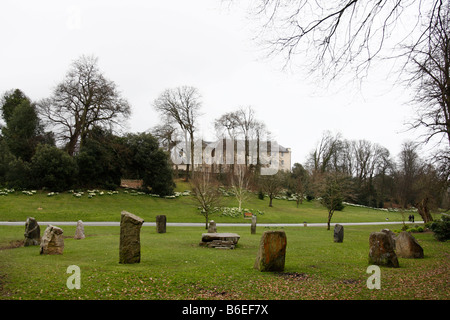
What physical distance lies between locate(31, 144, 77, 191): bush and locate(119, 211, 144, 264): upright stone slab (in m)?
27.8

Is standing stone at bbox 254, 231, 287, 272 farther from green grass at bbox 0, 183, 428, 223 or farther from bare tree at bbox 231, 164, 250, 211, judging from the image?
bare tree at bbox 231, 164, 250, 211

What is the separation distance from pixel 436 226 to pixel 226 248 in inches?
523

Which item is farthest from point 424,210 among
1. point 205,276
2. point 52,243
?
point 52,243

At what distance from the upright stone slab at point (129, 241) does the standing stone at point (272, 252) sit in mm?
3806

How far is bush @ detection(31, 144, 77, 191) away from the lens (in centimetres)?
3241

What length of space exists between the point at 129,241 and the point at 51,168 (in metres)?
28.4

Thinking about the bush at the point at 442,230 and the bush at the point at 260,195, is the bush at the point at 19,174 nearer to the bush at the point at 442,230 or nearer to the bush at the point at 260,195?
the bush at the point at 260,195

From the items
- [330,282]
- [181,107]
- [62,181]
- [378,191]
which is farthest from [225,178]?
[330,282]

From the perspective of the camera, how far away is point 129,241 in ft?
29.8

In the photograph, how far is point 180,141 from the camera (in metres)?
52.8

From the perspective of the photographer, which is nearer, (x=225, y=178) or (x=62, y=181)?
(x=62, y=181)

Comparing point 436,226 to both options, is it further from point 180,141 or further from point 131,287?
point 180,141

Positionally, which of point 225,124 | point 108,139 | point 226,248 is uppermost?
point 225,124

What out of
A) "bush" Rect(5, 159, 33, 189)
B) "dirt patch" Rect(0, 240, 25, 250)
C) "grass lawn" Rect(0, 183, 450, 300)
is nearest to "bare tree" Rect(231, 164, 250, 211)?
"grass lawn" Rect(0, 183, 450, 300)
